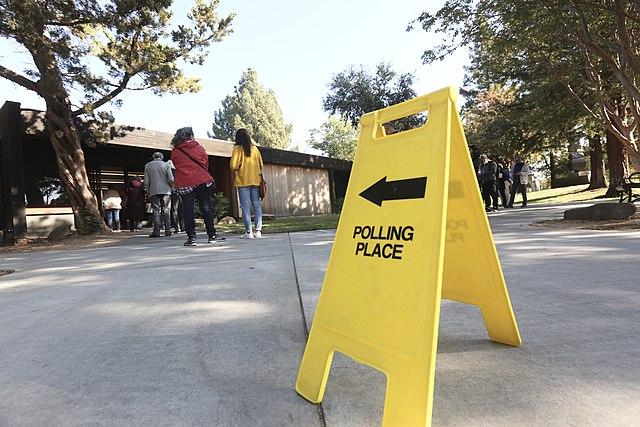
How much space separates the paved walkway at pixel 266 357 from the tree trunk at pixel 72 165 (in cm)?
730

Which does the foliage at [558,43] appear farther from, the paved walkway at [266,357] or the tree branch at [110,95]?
the tree branch at [110,95]

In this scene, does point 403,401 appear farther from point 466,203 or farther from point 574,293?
point 574,293

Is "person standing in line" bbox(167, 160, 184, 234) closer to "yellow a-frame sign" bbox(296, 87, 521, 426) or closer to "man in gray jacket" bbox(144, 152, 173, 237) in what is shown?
"man in gray jacket" bbox(144, 152, 173, 237)

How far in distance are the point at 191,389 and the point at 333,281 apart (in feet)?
2.34

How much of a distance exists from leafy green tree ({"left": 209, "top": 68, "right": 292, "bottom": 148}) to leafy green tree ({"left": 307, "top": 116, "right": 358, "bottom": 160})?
566cm

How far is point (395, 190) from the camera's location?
1.49m

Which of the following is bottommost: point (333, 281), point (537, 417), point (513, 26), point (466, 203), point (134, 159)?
point (537, 417)

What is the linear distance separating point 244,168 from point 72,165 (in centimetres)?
618

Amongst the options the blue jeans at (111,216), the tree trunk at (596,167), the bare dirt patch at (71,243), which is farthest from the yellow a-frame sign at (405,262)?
the tree trunk at (596,167)

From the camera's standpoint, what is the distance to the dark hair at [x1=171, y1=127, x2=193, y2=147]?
6.30m

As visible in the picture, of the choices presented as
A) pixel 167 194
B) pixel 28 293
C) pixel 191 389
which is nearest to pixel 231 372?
pixel 191 389

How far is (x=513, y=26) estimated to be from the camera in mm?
9266

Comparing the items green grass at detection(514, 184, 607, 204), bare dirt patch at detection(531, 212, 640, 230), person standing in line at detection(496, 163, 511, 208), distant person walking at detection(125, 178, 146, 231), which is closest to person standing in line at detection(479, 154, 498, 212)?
person standing in line at detection(496, 163, 511, 208)

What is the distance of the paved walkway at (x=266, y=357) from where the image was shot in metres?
1.39
